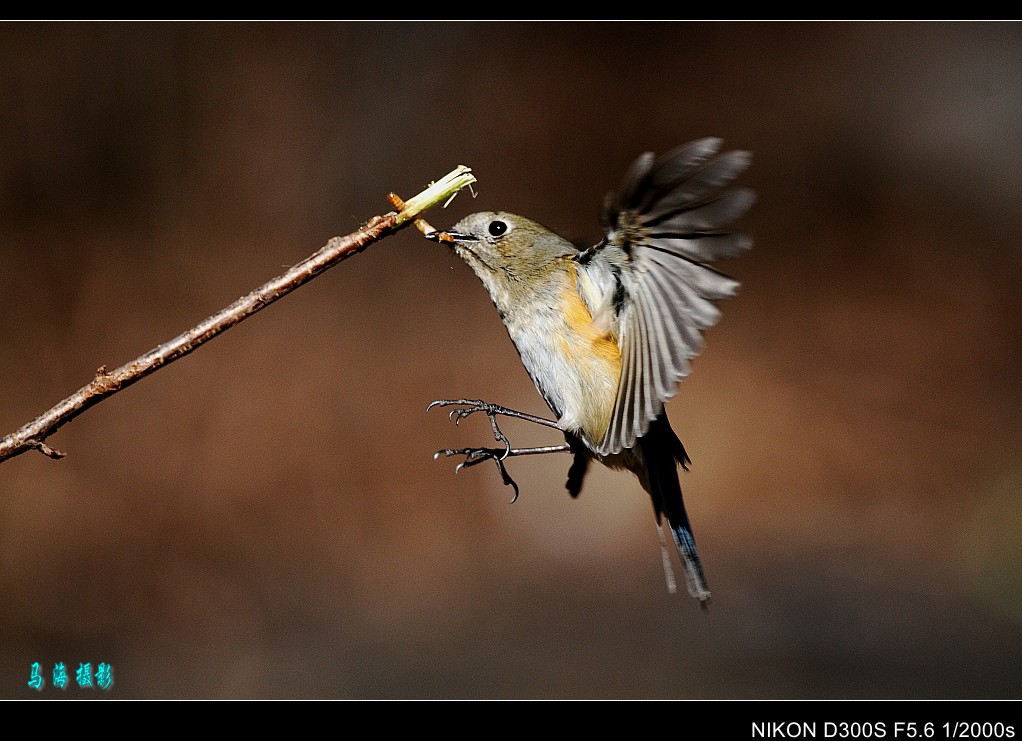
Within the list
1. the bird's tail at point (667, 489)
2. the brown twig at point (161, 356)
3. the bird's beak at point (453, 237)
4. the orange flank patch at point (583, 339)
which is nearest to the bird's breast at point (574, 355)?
the orange flank patch at point (583, 339)

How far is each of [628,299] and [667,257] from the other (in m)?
0.20

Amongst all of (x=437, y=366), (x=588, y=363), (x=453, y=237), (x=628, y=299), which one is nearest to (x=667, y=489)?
(x=588, y=363)

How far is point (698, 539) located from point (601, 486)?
2.16 feet

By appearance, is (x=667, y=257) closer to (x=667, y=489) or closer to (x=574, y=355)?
(x=574, y=355)

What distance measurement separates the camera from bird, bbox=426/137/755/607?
5.46ft

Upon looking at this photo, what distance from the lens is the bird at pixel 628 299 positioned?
166 centimetres

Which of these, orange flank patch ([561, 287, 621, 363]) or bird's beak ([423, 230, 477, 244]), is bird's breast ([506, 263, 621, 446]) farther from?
bird's beak ([423, 230, 477, 244])

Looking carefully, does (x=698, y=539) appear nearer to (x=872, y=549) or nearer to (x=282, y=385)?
(x=872, y=549)

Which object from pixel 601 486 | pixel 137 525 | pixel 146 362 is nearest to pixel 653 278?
pixel 146 362

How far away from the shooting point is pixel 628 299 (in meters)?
2.00

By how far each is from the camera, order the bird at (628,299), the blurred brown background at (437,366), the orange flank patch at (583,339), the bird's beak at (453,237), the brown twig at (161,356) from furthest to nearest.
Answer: the blurred brown background at (437,366) < the bird's beak at (453,237) < the orange flank patch at (583,339) < the bird at (628,299) < the brown twig at (161,356)

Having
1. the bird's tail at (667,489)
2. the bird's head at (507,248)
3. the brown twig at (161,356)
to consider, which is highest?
the bird's head at (507,248)

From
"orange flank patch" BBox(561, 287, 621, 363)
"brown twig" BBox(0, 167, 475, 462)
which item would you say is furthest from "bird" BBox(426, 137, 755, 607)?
"brown twig" BBox(0, 167, 475, 462)

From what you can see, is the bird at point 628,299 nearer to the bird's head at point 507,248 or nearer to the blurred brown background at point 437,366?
the bird's head at point 507,248
